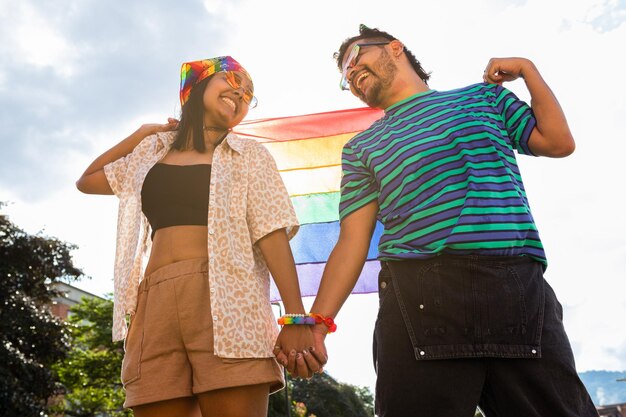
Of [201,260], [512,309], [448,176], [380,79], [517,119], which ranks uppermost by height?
[380,79]

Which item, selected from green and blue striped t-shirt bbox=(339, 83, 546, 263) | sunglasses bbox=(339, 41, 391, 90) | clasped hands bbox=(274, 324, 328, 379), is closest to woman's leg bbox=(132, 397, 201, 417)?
clasped hands bbox=(274, 324, 328, 379)

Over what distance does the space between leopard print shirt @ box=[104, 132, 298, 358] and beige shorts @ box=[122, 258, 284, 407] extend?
0.07m

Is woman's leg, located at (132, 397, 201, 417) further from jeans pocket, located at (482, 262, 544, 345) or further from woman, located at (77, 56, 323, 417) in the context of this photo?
jeans pocket, located at (482, 262, 544, 345)

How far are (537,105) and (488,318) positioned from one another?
0.90m

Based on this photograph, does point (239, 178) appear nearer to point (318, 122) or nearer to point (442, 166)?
point (442, 166)

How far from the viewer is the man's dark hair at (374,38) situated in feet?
10.3

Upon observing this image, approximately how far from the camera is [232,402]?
229cm

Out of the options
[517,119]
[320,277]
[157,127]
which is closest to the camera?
[517,119]

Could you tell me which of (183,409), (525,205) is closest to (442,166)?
(525,205)

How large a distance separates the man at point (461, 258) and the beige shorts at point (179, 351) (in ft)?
1.18

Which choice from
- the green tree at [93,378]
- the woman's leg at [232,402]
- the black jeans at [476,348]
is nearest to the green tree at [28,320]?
the green tree at [93,378]

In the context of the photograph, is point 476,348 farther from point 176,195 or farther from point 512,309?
point 176,195

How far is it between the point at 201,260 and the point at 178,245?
13 centimetres

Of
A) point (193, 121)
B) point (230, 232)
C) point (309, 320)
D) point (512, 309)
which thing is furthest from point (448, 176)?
point (193, 121)
